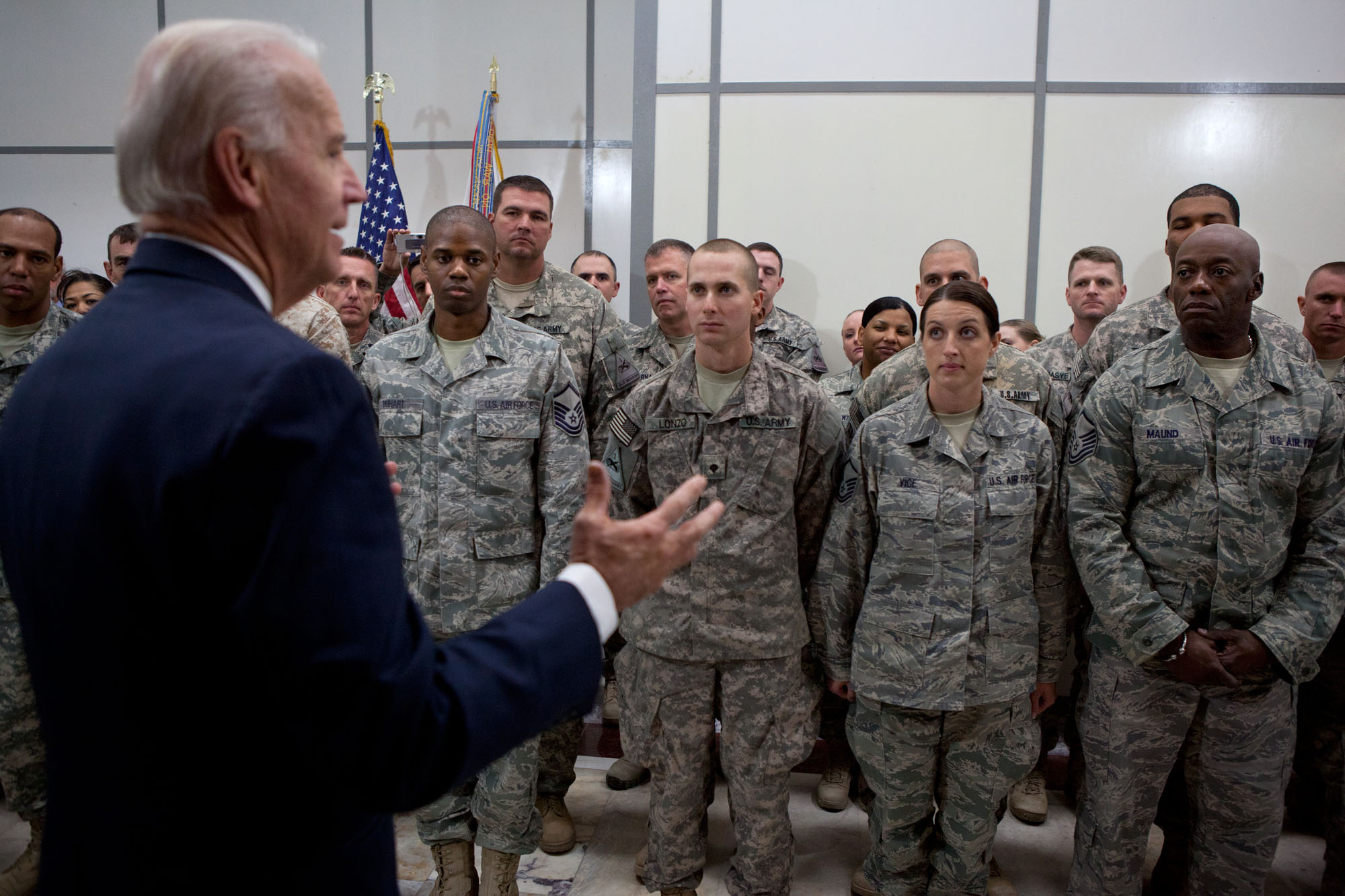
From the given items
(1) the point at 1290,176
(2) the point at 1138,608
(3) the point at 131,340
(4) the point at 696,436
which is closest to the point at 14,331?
(4) the point at 696,436

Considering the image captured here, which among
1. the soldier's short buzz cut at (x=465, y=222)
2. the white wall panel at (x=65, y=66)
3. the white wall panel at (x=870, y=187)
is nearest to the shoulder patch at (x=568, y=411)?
the soldier's short buzz cut at (x=465, y=222)

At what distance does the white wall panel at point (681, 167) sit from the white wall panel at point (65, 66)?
4.97 meters

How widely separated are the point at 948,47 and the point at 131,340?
444 cm

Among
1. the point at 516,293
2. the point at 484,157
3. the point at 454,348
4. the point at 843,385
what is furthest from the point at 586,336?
the point at 484,157

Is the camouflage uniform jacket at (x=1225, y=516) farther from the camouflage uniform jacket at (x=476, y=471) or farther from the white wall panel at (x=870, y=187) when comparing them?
the white wall panel at (x=870, y=187)

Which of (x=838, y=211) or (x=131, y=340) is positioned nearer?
(x=131, y=340)

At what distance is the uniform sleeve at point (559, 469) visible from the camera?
2477 millimetres

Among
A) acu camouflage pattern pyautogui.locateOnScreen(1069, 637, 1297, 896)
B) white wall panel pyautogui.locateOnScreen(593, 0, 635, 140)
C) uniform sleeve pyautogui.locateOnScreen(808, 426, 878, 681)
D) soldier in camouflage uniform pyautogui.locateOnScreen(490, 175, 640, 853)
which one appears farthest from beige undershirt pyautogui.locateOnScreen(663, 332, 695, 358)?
white wall panel pyautogui.locateOnScreen(593, 0, 635, 140)

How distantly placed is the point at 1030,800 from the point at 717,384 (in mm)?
1784

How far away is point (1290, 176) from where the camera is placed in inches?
166

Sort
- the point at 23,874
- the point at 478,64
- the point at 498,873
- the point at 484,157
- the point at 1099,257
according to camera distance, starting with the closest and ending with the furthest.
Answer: the point at 498,873 < the point at 23,874 < the point at 1099,257 < the point at 484,157 < the point at 478,64

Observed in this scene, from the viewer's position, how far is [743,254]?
8.18 ft

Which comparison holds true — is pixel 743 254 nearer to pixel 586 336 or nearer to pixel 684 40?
pixel 586 336

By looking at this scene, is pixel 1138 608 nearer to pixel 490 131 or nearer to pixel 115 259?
pixel 115 259
